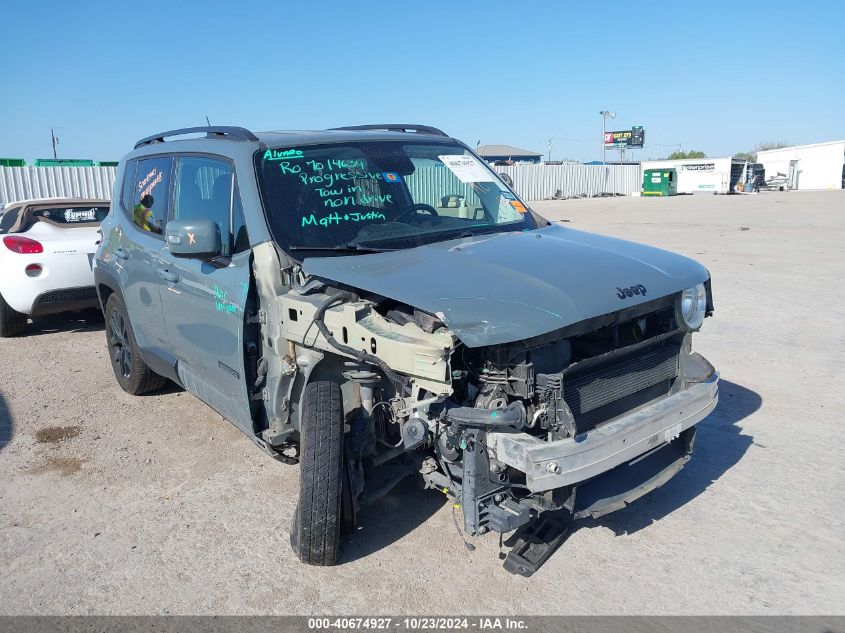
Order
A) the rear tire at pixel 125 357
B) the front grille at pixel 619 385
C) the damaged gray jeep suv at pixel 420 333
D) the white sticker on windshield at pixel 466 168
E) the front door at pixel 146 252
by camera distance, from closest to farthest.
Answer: the damaged gray jeep suv at pixel 420 333
the front grille at pixel 619 385
the white sticker on windshield at pixel 466 168
the front door at pixel 146 252
the rear tire at pixel 125 357

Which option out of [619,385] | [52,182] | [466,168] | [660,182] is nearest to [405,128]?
[466,168]

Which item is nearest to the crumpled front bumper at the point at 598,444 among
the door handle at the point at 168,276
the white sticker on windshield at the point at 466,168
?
the white sticker on windshield at the point at 466,168

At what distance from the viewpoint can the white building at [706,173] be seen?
156 feet

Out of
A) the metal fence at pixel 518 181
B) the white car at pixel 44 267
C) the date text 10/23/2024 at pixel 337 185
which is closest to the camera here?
the date text 10/23/2024 at pixel 337 185

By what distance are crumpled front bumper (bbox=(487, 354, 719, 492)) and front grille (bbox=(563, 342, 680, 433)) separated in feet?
0.24

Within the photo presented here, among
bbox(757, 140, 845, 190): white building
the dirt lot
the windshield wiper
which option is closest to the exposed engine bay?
the windshield wiper

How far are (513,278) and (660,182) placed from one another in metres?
46.8

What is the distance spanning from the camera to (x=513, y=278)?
3.09m

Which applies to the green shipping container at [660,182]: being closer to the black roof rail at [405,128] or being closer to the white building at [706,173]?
the white building at [706,173]

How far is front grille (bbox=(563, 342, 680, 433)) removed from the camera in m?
3.09

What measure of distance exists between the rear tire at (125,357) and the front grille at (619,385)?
12.5 feet

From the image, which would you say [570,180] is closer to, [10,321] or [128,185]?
[10,321]

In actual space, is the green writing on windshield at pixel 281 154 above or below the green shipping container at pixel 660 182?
above

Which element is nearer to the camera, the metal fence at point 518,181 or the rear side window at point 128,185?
the rear side window at point 128,185
